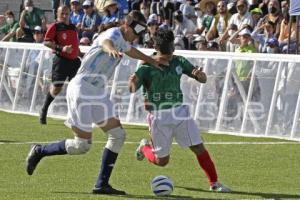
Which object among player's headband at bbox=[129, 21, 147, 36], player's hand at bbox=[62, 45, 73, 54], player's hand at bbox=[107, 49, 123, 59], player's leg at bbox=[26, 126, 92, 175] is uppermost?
player's headband at bbox=[129, 21, 147, 36]

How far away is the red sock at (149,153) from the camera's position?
1177 centimetres

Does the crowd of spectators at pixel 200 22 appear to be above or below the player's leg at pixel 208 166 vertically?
below

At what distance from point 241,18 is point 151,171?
387 inches

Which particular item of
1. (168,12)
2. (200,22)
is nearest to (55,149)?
(200,22)

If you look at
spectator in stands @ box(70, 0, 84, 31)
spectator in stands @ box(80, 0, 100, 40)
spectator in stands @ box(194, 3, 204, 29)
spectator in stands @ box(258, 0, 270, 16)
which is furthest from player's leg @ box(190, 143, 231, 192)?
spectator in stands @ box(70, 0, 84, 31)

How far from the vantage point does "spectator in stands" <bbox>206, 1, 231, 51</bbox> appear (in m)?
23.1

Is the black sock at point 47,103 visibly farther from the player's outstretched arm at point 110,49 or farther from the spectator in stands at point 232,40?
the player's outstretched arm at point 110,49

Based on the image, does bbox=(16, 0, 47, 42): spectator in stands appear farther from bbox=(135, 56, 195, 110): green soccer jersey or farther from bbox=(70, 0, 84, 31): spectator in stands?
bbox=(135, 56, 195, 110): green soccer jersey

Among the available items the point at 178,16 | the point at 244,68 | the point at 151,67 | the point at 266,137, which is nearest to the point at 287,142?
the point at 266,137

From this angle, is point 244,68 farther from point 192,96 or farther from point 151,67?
point 151,67

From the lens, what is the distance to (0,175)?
12.5m

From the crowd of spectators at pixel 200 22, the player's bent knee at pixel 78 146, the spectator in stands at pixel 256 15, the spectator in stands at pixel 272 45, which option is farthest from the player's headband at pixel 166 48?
the spectator in stands at pixel 256 15

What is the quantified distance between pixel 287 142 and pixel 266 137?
0.84 metres

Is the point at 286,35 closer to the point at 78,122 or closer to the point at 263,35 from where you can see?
the point at 263,35
